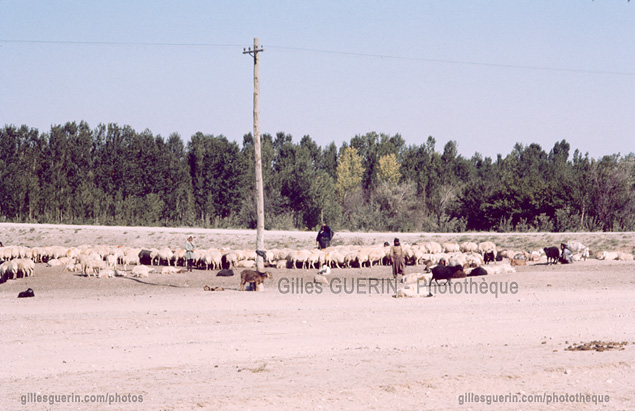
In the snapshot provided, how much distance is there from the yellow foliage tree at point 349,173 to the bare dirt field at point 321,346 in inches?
2081

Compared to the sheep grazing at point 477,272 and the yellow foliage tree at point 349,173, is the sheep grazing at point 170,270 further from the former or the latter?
the yellow foliage tree at point 349,173

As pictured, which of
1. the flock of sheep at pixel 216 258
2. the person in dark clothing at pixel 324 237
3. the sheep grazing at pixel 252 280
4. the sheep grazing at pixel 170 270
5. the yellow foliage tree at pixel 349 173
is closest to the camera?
the sheep grazing at pixel 252 280

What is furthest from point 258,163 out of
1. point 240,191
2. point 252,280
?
point 240,191

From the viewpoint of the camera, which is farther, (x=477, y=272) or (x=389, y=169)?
(x=389, y=169)

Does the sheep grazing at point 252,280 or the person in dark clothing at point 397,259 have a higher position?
the person in dark clothing at point 397,259

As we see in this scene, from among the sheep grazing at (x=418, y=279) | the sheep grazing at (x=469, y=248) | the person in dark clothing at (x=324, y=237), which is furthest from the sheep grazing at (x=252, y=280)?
the sheep grazing at (x=469, y=248)

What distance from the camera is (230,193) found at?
200 feet

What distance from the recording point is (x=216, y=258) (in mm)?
24891

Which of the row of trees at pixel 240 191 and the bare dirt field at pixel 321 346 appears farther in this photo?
the row of trees at pixel 240 191

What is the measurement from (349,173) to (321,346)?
6331 centimetres

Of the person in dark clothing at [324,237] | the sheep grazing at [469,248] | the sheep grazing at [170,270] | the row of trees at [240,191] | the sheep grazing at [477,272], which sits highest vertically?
the row of trees at [240,191]

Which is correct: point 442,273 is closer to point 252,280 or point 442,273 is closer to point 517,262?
point 252,280

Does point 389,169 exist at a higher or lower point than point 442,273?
higher

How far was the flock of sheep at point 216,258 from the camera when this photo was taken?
22609mm
